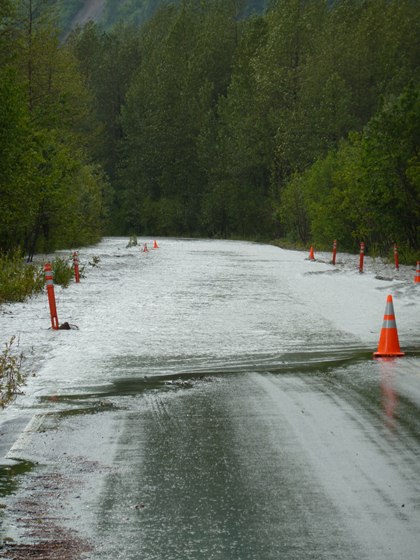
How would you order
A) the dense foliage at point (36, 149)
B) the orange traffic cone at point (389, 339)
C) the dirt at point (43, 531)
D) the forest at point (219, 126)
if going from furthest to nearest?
the forest at point (219, 126), the dense foliage at point (36, 149), the orange traffic cone at point (389, 339), the dirt at point (43, 531)

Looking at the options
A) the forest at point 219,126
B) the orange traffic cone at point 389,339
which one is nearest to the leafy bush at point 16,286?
the forest at point 219,126

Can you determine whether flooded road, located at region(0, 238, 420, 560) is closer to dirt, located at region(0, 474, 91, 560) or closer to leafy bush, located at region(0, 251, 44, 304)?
dirt, located at region(0, 474, 91, 560)

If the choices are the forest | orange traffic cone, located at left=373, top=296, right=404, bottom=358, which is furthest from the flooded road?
the forest

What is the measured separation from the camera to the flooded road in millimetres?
5977

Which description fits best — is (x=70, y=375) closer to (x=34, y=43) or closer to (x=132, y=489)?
(x=132, y=489)

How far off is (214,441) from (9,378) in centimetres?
429

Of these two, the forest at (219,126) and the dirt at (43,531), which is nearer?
the dirt at (43,531)

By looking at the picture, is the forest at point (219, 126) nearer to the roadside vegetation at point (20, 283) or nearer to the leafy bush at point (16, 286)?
the roadside vegetation at point (20, 283)

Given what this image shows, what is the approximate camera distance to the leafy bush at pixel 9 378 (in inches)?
427

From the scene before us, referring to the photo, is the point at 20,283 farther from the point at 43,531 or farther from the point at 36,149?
the point at 36,149

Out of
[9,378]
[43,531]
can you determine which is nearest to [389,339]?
[9,378]

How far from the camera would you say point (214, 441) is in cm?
853

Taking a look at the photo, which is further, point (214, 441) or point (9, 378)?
point (9, 378)

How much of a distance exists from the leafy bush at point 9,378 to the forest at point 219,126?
2198 centimetres
